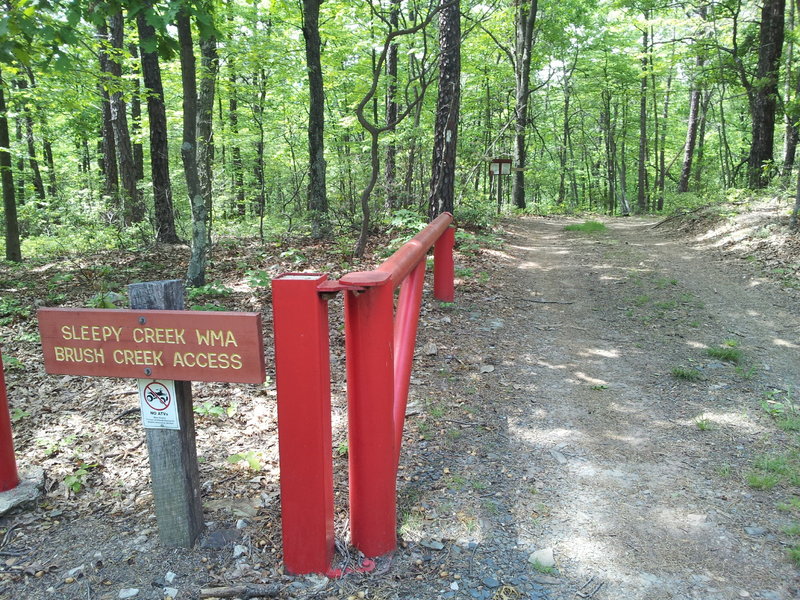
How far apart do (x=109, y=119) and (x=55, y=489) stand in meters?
12.8

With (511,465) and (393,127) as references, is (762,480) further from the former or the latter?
(393,127)

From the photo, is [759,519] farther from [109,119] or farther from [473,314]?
[109,119]

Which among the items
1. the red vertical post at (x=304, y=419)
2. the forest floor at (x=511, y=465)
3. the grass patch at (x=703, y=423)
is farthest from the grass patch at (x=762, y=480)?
the red vertical post at (x=304, y=419)

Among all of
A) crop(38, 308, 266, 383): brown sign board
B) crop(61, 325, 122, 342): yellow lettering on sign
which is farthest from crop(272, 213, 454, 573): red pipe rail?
crop(61, 325, 122, 342): yellow lettering on sign

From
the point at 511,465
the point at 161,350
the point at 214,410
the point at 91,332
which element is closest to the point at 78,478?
the point at 214,410

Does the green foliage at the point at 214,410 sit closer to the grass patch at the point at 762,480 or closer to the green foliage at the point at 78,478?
the green foliage at the point at 78,478

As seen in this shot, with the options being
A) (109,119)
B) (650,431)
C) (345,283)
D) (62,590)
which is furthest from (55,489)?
(109,119)

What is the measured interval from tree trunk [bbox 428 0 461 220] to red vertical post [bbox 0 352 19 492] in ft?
23.9

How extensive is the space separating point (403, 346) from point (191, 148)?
4848mm

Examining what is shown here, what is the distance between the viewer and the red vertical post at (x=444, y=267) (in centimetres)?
659

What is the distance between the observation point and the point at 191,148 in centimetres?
666

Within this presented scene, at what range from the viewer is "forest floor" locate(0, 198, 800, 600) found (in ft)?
7.97

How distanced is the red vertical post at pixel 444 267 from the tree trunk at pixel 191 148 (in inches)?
123

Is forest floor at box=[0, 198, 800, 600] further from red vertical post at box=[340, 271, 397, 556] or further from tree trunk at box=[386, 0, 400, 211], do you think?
tree trunk at box=[386, 0, 400, 211]
